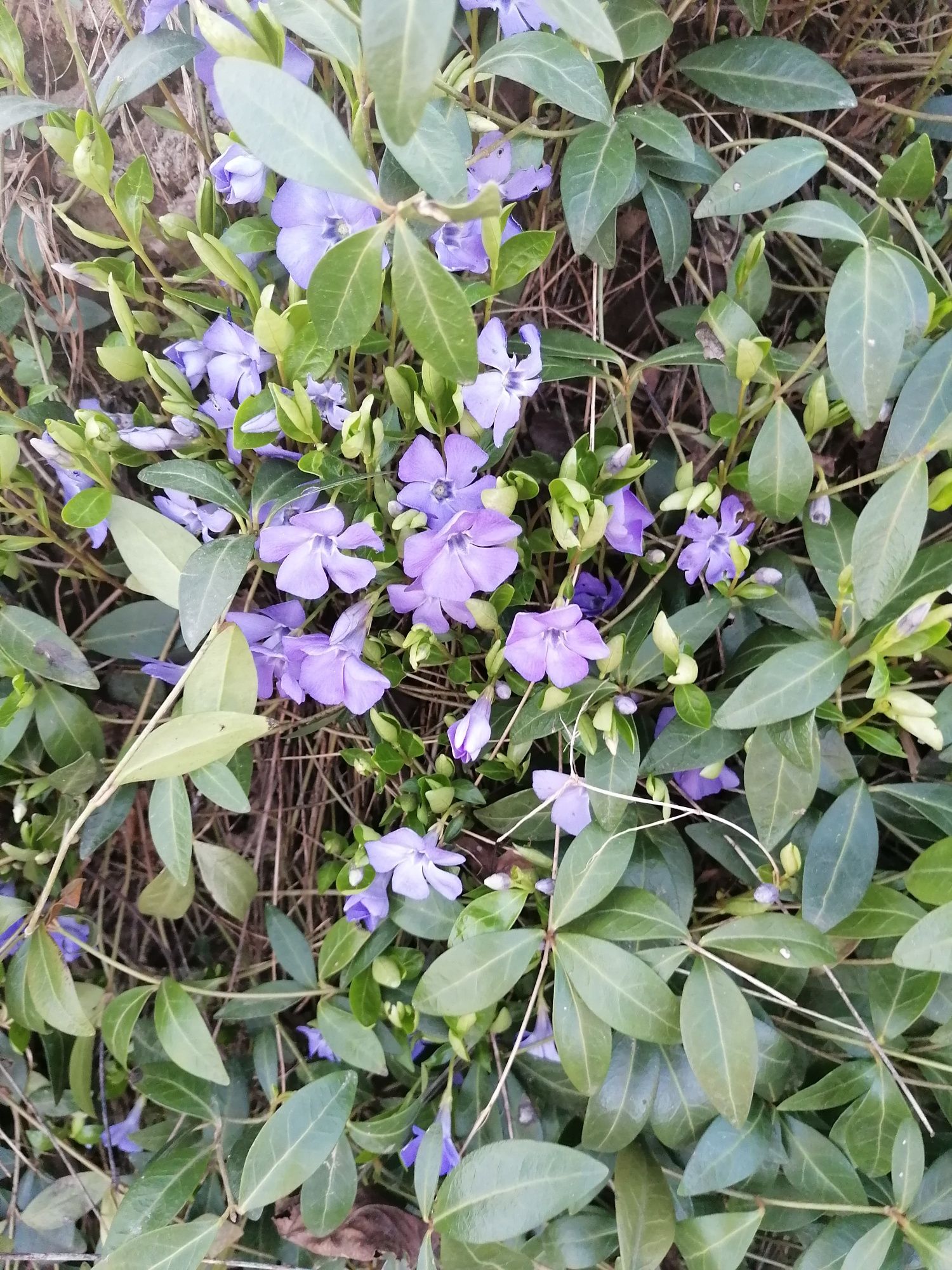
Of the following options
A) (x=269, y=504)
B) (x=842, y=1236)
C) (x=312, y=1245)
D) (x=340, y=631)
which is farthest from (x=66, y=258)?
(x=842, y=1236)

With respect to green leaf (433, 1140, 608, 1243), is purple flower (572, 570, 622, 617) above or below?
above

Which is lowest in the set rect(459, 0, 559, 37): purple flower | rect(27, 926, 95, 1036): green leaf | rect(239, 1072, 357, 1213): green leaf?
rect(239, 1072, 357, 1213): green leaf

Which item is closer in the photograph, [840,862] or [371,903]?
[840,862]

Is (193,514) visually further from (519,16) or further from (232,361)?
(519,16)

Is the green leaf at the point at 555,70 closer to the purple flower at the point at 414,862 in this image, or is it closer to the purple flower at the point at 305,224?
the purple flower at the point at 305,224

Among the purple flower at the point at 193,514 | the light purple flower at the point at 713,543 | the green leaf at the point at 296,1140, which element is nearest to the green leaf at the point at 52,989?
the green leaf at the point at 296,1140

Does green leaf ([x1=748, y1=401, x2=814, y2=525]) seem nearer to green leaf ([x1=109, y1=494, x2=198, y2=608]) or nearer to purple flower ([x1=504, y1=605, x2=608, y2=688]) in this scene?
purple flower ([x1=504, y1=605, x2=608, y2=688])

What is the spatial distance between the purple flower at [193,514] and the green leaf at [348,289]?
13.7 inches

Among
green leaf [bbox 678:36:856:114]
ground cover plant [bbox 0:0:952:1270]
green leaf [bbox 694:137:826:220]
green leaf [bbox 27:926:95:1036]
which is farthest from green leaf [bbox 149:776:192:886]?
green leaf [bbox 678:36:856:114]

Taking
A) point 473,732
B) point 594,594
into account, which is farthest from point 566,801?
point 594,594

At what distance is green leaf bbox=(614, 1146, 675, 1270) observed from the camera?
857 millimetres

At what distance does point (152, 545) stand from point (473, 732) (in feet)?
1.26

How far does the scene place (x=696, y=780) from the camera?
3.03 feet

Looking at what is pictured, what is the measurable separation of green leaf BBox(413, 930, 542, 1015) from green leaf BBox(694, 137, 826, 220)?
742 millimetres
